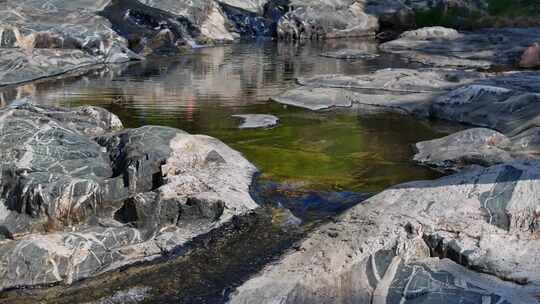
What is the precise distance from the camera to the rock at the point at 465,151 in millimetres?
9125

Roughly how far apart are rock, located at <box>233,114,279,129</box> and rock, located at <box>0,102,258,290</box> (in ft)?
9.80

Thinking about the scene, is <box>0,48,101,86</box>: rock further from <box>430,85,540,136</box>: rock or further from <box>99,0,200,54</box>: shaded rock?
<box>430,85,540,136</box>: rock

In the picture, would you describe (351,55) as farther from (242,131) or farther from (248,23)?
(242,131)

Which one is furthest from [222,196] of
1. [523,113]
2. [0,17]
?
[0,17]

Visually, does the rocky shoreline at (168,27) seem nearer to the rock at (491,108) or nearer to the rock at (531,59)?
the rock at (531,59)

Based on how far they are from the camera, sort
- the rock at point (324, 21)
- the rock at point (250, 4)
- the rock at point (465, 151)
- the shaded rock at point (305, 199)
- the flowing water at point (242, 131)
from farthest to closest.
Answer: the rock at point (250, 4), the rock at point (324, 21), the rock at point (465, 151), the shaded rock at point (305, 199), the flowing water at point (242, 131)

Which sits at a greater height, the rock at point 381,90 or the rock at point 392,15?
the rock at point 392,15

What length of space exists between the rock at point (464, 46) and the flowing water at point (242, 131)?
4.69 feet

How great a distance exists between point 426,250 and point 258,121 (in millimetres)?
6429

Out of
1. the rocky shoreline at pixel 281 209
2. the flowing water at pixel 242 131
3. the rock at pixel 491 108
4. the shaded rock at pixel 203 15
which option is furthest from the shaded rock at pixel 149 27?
the rock at pixel 491 108

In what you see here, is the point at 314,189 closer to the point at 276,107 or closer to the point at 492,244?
the point at 492,244

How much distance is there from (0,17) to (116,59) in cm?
398

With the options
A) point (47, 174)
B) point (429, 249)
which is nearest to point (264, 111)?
point (47, 174)

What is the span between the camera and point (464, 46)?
23500 millimetres
